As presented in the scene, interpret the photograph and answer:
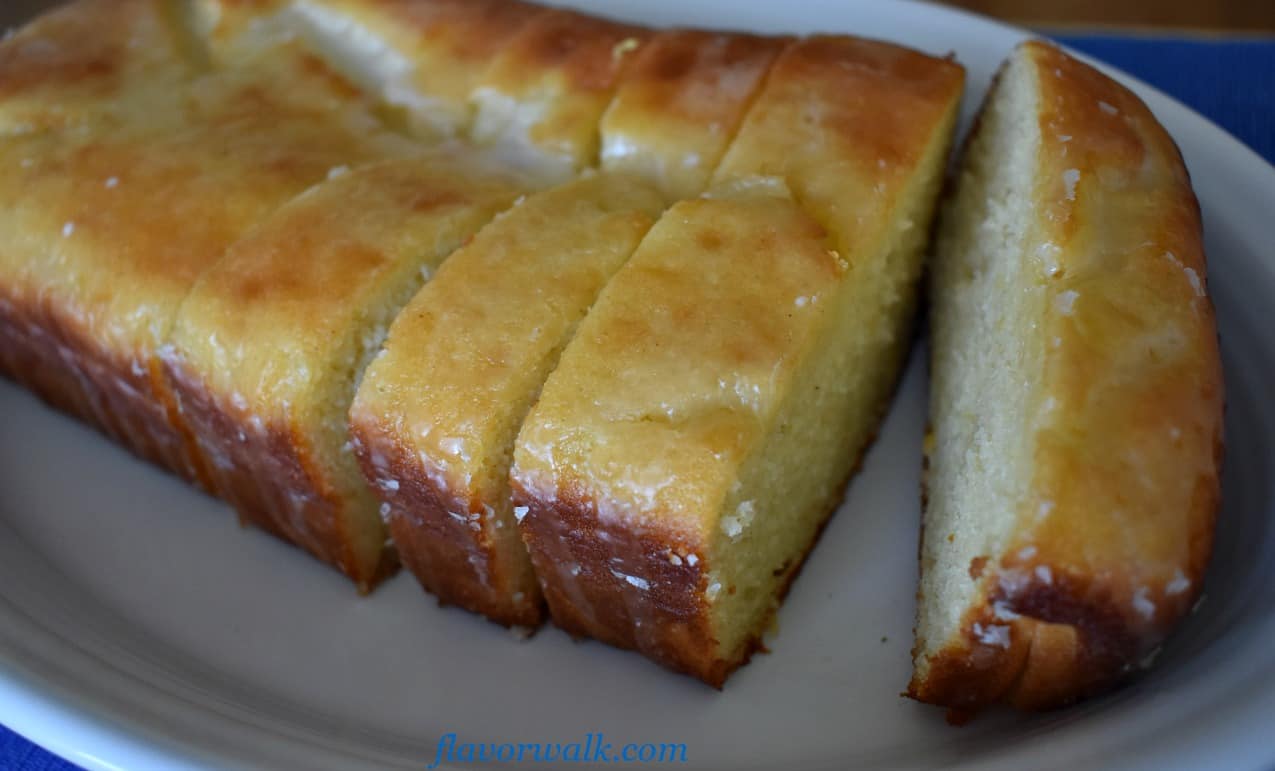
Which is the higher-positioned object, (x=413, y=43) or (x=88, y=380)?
(x=413, y=43)

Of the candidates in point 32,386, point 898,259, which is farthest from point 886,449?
point 32,386

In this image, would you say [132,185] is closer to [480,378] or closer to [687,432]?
[480,378]

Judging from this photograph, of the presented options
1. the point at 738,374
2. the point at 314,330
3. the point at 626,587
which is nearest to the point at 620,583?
the point at 626,587

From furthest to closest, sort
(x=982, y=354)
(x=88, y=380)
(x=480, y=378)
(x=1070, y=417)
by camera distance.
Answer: (x=88, y=380)
(x=982, y=354)
(x=480, y=378)
(x=1070, y=417)

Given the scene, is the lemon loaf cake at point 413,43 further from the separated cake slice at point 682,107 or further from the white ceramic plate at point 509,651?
the white ceramic plate at point 509,651

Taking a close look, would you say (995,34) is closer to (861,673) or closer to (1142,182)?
(1142,182)

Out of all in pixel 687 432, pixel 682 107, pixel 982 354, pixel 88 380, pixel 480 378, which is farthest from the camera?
pixel 88 380
